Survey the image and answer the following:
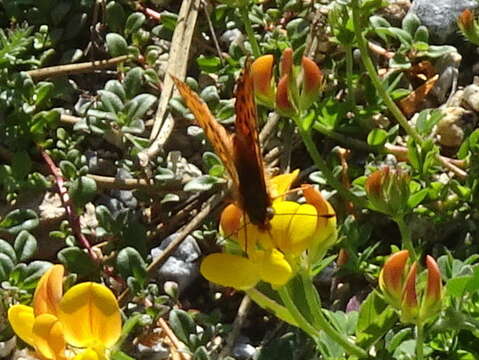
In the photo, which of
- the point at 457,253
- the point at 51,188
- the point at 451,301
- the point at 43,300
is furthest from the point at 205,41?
the point at 43,300

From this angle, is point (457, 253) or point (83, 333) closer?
point (83, 333)

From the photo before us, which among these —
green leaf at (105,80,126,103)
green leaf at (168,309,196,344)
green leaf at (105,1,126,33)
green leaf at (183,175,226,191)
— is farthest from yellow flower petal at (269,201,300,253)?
A: green leaf at (105,1,126,33)

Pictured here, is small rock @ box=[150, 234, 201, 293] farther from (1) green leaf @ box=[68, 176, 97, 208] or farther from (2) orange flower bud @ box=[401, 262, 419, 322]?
(2) orange flower bud @ box=[401, 262, 419, 322]

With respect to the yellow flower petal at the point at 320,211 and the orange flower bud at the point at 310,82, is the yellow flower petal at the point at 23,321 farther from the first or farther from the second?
the orange flower bud at the point at 310,82

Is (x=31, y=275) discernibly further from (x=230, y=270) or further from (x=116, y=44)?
(x=116, y=44)

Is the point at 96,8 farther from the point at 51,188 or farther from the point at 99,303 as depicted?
the point at 99,303

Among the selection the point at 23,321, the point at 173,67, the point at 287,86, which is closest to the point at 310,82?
the point at 287,86
